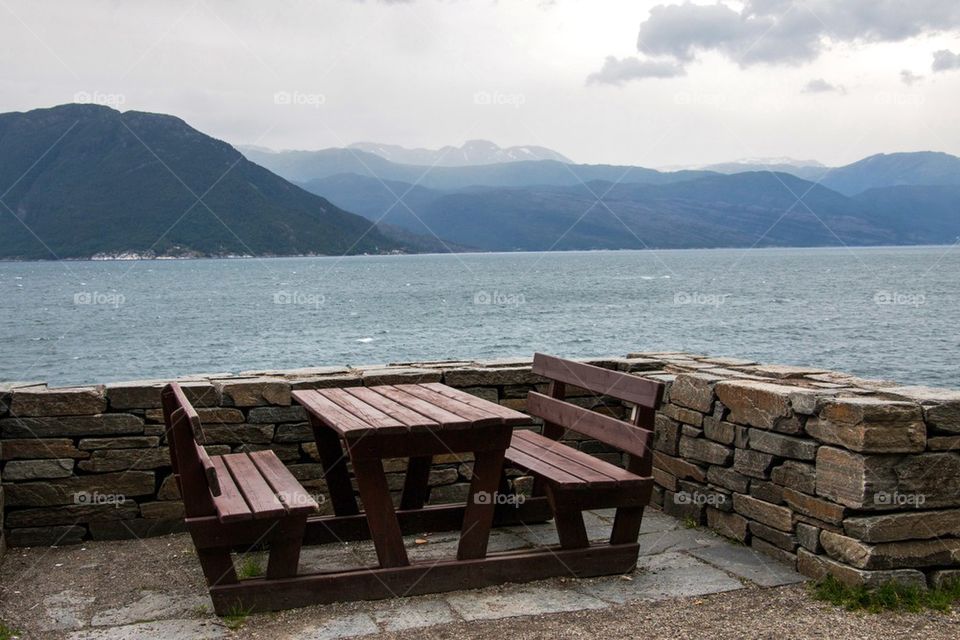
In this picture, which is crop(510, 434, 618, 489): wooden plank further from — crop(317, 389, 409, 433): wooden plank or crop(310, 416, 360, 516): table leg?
crop(310, 416, 360, 516): table leg

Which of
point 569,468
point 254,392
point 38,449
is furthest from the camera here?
point 254,392

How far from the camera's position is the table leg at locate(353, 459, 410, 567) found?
182 inches

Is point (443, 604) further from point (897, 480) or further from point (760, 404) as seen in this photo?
point (897, 480)

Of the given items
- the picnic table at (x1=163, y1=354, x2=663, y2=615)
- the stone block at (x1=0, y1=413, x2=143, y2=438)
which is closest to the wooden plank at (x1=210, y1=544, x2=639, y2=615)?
the picnic table at (x1=163, y1=354, x2=663, y2=615)

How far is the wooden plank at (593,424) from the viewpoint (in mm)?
4926

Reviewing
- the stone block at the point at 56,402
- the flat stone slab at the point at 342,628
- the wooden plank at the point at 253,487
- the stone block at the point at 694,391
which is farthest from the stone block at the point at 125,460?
the stone block at the point at 694,391

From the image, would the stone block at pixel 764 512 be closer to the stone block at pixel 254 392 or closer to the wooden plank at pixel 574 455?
the wooden plank at pixel 574 455

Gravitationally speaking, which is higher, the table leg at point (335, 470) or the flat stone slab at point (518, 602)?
the table leg at point (335, 470)

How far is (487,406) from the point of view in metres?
5.10

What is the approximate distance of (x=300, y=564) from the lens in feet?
17.3

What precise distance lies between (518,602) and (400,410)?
1.18 m

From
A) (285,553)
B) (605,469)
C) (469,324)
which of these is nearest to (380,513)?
(285,553)

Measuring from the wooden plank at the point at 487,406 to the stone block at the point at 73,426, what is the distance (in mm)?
1937

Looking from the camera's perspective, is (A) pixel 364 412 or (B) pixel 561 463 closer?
(A) pixel 364 412
